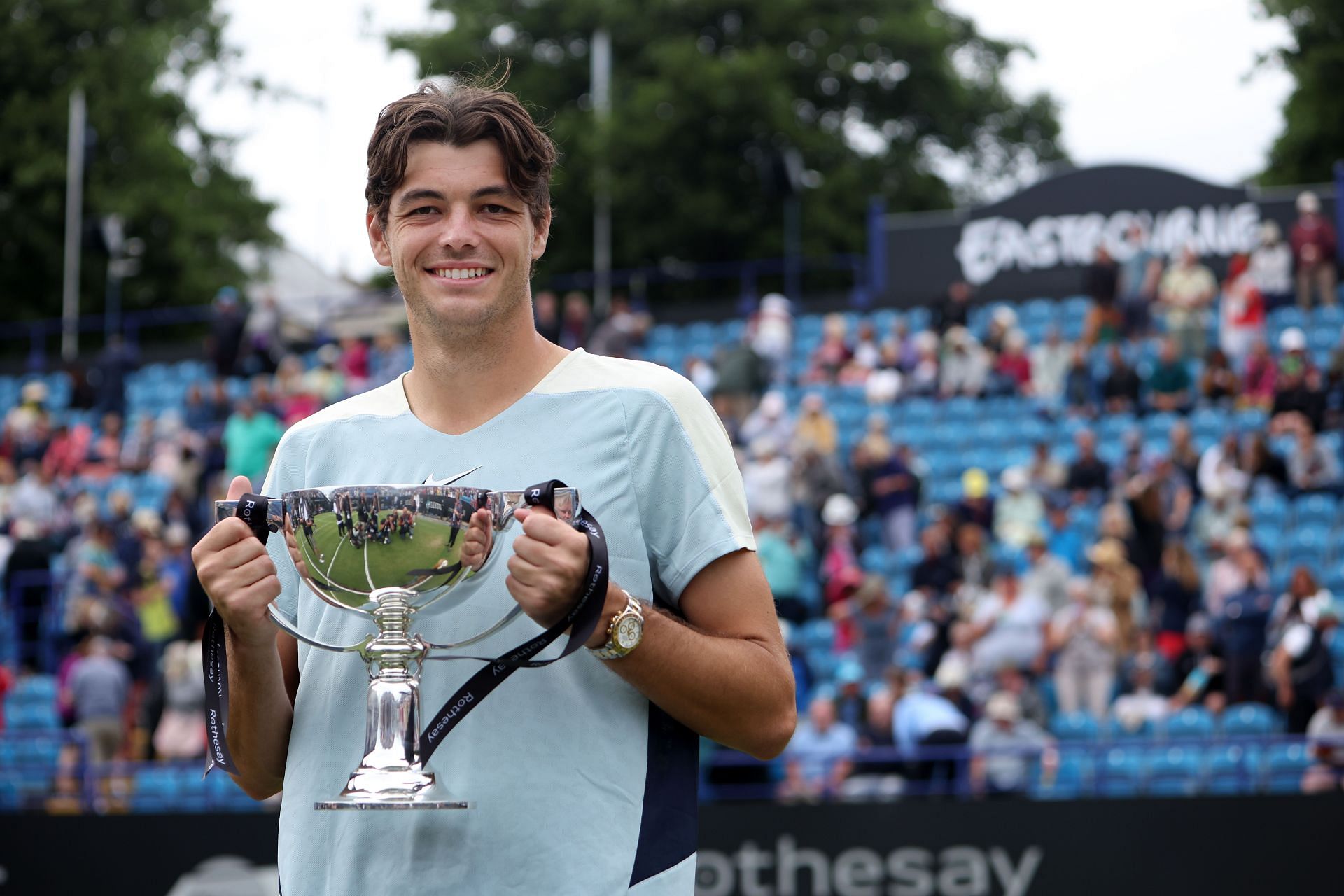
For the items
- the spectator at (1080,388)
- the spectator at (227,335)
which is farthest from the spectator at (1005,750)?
the spectator at (227,335)

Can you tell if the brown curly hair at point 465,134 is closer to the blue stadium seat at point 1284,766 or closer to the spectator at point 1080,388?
the blue stadium seat at point 1284,766

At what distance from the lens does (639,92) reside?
27828mm

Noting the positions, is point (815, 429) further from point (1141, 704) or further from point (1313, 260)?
point (1313, 260)

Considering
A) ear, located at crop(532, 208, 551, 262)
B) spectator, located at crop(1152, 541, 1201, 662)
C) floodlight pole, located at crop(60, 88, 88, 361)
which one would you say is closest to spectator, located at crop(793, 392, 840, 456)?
spectator, located at crop(1152, 541, 1201, 662)

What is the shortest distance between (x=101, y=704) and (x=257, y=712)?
9.40 metres

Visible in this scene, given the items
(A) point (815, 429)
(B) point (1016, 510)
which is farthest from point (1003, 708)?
(A) point (815, 429)

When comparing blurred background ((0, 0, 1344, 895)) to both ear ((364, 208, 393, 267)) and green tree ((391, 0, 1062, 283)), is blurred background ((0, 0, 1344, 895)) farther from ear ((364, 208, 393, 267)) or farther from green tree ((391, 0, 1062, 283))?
green tree ((391, 0, 1062, 283))

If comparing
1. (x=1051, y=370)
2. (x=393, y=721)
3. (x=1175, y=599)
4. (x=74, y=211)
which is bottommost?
(x=1175, y=599)

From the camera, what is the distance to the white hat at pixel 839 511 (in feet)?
36.7

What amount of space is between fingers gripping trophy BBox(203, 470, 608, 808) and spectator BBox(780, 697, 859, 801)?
6.59 m

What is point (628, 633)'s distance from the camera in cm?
190

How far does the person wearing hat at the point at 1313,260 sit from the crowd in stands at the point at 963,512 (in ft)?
0.07

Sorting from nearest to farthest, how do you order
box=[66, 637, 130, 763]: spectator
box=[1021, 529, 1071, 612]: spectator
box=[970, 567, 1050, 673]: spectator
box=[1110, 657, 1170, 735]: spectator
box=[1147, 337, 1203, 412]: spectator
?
box=[1110, 657, 1170, 735]: spectator
box=[970, 567, 1050, 673]: spectator
box=[1021, 529, 1071, 612]: spectator
box=[66, 637, 130, 763]: spectator
box=[1147, 337, 1203, 412]: spectator

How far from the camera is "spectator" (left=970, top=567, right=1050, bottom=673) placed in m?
9.44
